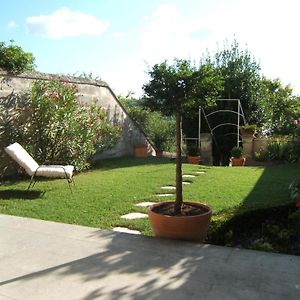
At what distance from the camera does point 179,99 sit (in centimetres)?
401

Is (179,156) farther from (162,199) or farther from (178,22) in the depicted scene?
(178,22)

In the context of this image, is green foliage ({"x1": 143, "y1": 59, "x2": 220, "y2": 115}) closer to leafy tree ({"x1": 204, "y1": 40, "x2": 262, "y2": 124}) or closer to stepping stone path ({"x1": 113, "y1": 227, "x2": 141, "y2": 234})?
stepping stone path ({"x1": 113, "y1": 227, "x2": 141, "y2": 234})

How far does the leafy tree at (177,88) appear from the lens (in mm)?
3967

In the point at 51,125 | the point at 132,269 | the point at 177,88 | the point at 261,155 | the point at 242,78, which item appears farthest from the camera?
the point at 242,78

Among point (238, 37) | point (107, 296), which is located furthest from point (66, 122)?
point (238, 37)

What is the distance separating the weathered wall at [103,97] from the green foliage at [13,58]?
19 cm

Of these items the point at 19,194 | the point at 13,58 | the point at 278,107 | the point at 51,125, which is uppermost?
the point at 13,58

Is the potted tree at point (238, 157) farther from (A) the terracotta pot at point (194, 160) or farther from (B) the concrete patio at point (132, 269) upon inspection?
(B) the concrete patio at point (132, 269)

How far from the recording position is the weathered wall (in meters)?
7.98

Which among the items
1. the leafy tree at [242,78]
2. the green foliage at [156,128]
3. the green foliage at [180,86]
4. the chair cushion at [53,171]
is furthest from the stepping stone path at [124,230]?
the leafy tree at [242,78]

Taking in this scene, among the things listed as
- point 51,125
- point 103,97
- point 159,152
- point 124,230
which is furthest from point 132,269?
point 159,152

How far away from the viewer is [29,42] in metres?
9.41

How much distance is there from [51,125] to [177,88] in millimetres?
4948

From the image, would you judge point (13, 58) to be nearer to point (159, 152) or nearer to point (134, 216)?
point (134, 216)
